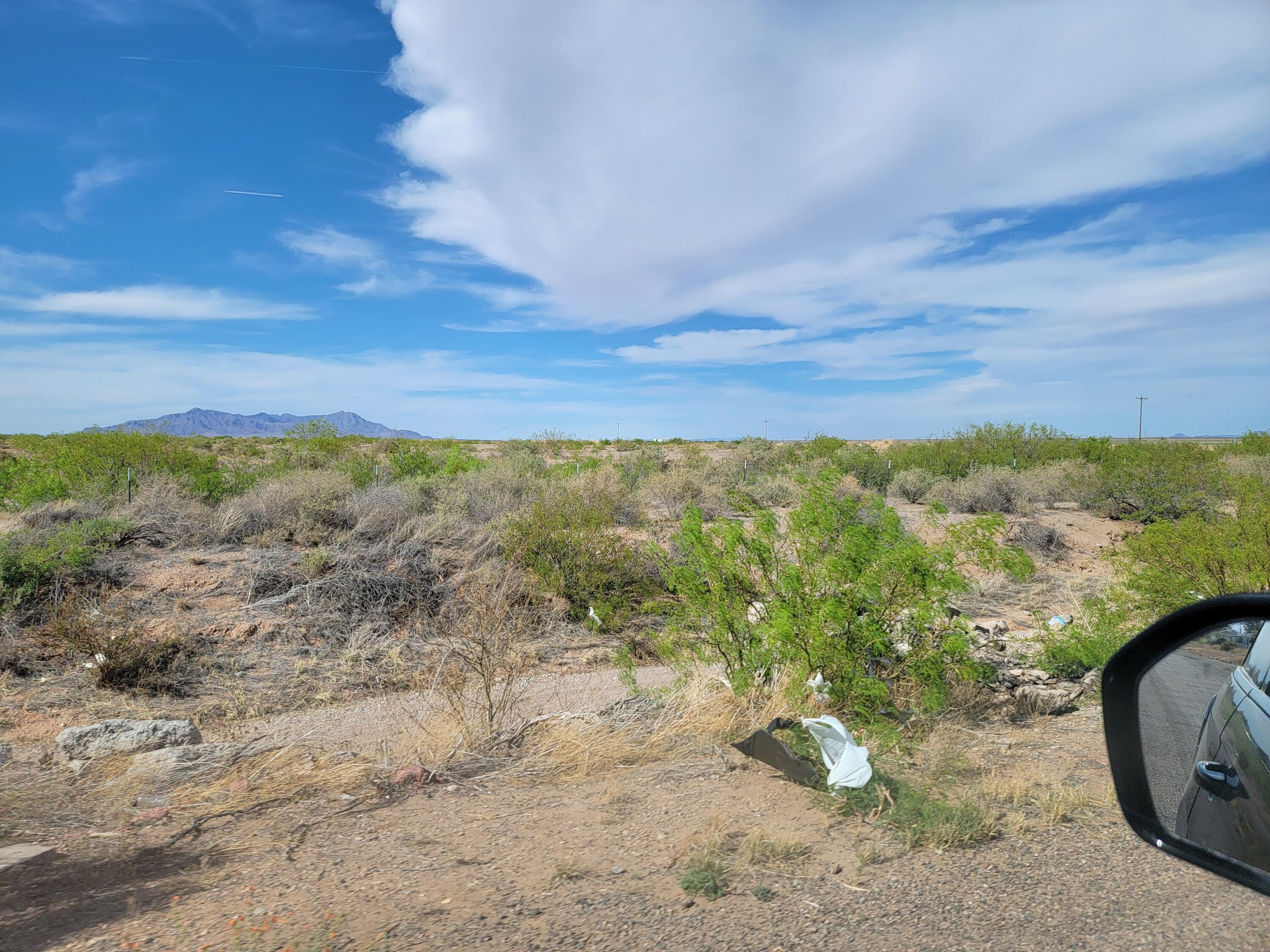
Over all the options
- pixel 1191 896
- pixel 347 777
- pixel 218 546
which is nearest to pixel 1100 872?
pixel 1191 896

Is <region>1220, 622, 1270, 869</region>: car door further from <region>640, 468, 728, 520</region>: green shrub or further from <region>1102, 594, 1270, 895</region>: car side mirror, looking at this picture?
<region>640, 468, 728, 520</region>: green shrub

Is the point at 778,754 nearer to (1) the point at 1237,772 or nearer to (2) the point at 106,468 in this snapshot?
(1) the point at 1237,772

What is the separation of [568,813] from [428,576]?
9.32 metres

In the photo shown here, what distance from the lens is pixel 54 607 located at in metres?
10.8

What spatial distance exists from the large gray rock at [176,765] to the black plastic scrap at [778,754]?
3.88 meters

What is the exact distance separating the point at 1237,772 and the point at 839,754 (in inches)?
130

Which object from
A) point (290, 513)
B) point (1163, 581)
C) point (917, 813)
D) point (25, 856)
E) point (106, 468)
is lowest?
point (25, 856)

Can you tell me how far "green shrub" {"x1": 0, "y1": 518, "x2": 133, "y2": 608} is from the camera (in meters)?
10.8

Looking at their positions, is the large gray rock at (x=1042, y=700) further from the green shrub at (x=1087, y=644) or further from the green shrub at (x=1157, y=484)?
the green shrub at (x=1157, y=484)

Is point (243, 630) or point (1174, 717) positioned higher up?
point (1174, 717)

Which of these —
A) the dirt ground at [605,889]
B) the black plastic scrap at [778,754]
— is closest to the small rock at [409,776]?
the dirt ground at [605,889]

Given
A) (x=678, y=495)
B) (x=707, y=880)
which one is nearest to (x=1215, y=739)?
(x=707, y=880)

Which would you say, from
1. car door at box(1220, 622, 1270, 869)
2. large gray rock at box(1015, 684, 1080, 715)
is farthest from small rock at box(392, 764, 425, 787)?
large gray rock at box(1015, 684, 1080, 715)

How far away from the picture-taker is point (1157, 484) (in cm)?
2247
